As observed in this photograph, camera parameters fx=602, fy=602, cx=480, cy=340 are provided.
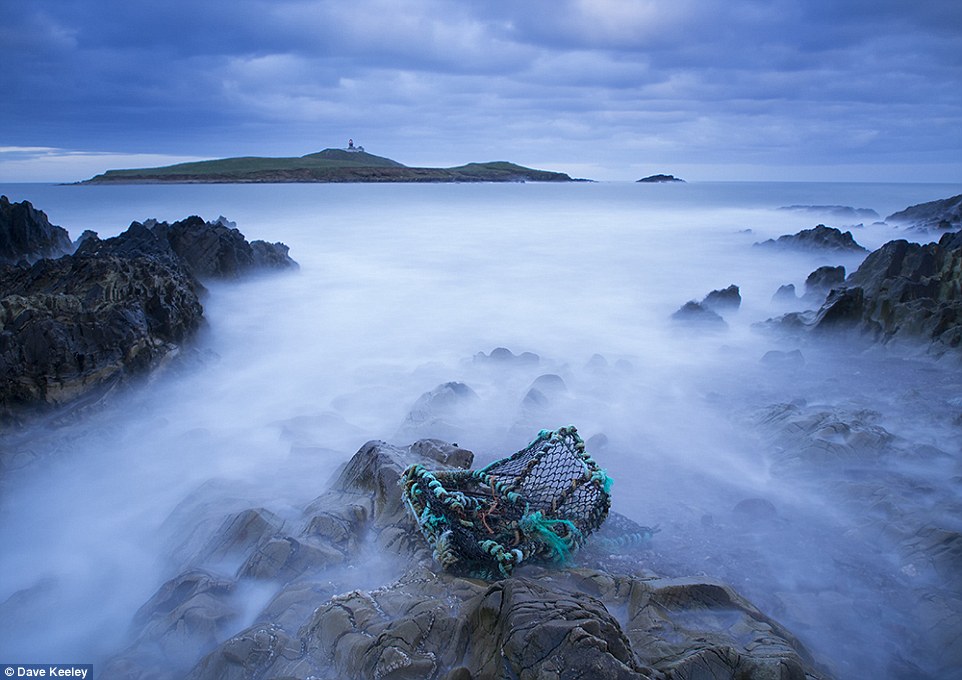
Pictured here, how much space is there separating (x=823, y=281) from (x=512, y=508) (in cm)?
1115

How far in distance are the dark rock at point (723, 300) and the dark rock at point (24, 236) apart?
43.9ft

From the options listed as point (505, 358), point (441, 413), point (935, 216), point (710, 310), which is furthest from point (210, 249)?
point (935, 216)

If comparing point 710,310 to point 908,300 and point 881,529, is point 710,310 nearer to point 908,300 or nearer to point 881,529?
point 908,300

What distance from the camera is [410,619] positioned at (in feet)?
9.64

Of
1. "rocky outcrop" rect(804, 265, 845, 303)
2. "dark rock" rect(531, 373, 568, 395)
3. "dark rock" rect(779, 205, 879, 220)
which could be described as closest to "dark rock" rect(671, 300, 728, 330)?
"rocky outcrop" rect(804, 265, 845, 303)

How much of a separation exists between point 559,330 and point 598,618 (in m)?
8.02

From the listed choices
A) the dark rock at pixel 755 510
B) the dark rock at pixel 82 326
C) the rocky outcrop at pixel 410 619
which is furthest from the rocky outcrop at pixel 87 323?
the dark rock at pixel 755 510

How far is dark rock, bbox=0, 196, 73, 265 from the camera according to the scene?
11961 mm

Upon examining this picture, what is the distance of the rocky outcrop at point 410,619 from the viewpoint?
98.7 inches

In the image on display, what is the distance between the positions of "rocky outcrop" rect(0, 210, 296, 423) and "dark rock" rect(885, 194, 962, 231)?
86.5 feet

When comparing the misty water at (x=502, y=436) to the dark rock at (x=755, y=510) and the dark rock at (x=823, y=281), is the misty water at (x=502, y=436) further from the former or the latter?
the dark rock at (x=823, y=281)

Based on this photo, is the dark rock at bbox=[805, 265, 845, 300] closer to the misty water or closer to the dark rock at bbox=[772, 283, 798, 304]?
the dark rock at bbox=[772, 283, 798, 304]

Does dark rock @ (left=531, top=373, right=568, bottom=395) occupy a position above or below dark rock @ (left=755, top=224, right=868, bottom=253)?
below

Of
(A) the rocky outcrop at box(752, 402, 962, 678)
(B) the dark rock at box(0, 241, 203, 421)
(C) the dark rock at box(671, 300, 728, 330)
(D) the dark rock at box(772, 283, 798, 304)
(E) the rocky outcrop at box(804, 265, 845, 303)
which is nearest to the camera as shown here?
(A) the rocky outcrop at box(752, 402, 962, 678)
